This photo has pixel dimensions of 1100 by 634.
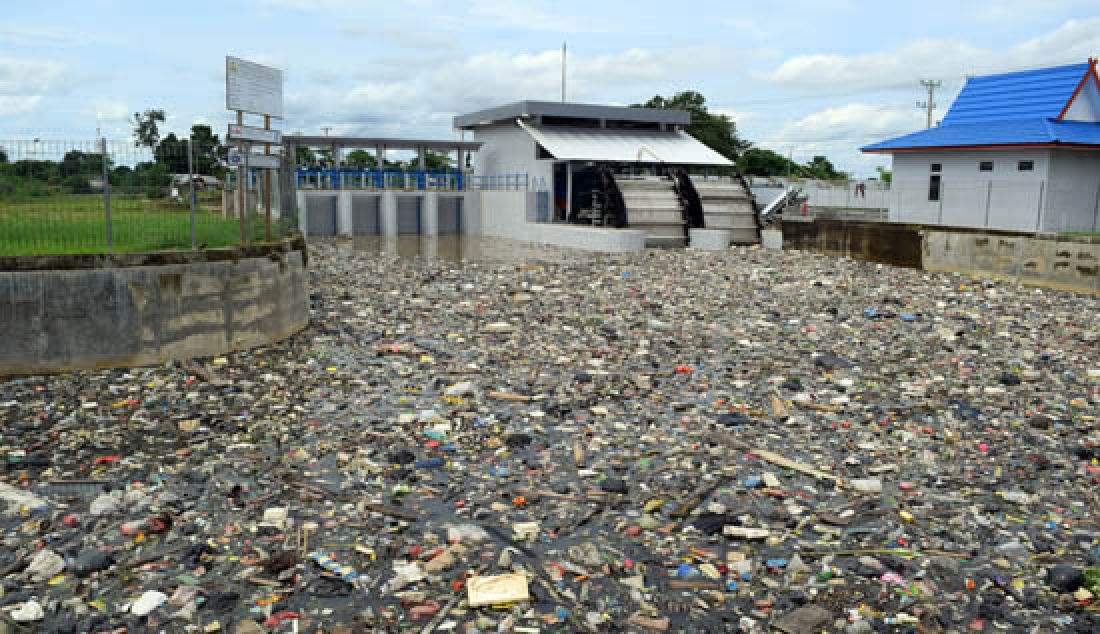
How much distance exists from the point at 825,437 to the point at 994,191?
641 inches

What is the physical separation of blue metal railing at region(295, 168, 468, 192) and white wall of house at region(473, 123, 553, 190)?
133 centimetres

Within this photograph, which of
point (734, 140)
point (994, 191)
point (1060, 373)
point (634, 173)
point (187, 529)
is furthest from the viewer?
point (734, 140)

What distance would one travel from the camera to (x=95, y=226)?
899cm

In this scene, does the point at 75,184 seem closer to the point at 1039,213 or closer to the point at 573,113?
the point at 1039,213

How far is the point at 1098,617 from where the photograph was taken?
425 centimetres

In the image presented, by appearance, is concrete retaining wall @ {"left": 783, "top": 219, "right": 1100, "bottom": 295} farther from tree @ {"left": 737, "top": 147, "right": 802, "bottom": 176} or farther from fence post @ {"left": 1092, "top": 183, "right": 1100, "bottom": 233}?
tree @ {"left": 737, "top": 147, "right": 802, "bottom": 176}

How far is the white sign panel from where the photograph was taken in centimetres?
1062

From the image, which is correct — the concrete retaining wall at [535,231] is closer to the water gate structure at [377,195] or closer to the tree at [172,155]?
the water gate structure at [377,195]

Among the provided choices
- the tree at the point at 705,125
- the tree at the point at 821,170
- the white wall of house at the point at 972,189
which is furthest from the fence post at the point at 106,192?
the tree at the point at 821,170

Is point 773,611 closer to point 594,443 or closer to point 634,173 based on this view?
point 594,443

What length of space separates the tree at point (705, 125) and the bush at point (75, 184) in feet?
159

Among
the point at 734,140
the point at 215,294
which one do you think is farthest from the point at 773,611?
the point at 734,140

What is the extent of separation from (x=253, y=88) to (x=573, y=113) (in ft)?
67.8

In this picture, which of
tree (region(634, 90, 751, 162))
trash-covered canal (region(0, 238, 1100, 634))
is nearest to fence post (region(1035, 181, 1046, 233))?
trash-covered canal (region(0, 238, 1100, 634))
